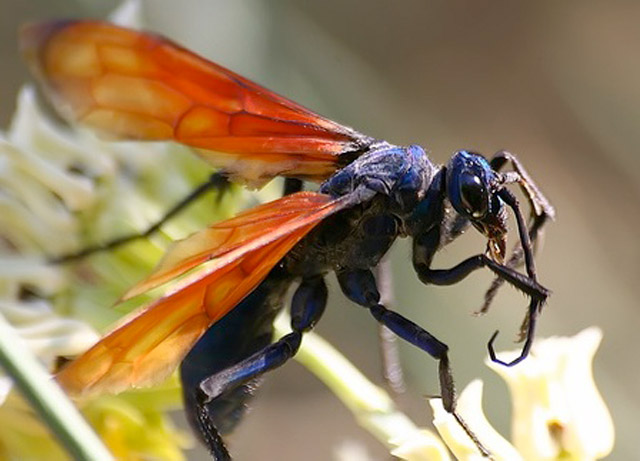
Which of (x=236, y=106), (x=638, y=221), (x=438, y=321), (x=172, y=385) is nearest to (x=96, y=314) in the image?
(x=172, y=385)

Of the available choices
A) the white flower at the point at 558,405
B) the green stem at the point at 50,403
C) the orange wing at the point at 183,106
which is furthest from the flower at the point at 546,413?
the green stem at the point at 50,403

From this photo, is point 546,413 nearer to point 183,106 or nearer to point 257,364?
point 257,364

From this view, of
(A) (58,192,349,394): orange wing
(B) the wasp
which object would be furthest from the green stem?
(B) the wasp

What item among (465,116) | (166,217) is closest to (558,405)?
(166,217)

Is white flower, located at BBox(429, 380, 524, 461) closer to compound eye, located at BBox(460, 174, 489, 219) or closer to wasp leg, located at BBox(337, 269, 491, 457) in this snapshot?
wasp leg, located at BBox(337, 269, 491, 457)

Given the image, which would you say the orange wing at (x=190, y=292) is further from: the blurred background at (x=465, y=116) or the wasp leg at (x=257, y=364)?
the blurred background at (x=465, y=116)

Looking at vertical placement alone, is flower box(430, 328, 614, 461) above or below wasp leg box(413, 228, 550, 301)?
below

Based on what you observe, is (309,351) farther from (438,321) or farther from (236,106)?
(438,321)

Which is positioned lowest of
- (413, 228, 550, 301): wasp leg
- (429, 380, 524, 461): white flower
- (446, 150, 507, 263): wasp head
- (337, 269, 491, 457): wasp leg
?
(429, 380, 524, 461): white flower
